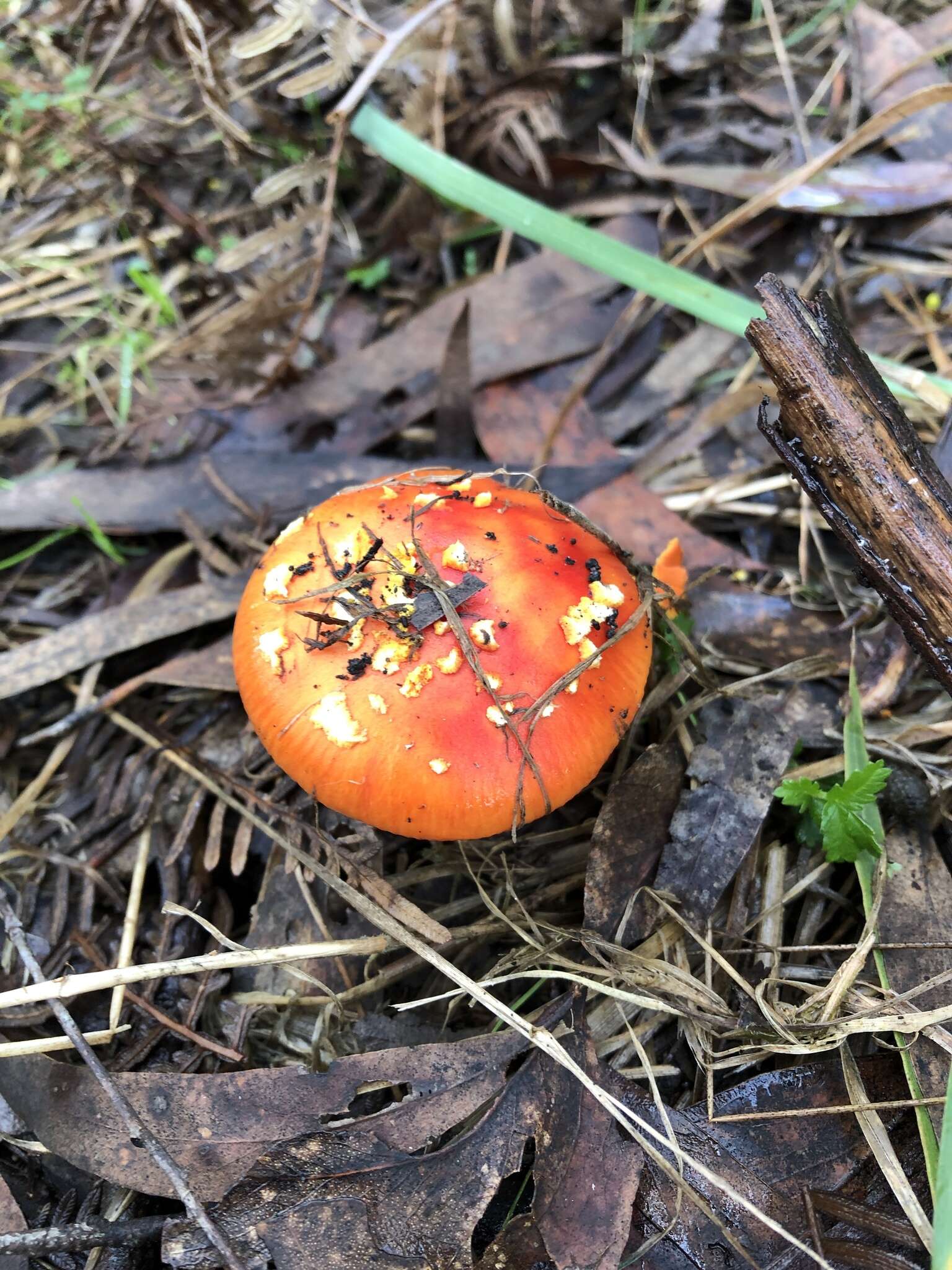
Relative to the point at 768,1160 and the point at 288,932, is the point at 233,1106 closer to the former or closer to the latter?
Answer: the point at 288,932

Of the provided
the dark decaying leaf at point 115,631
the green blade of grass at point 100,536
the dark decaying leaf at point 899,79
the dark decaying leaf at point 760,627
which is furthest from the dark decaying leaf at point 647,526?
the dark decaying leaf at point 899,79

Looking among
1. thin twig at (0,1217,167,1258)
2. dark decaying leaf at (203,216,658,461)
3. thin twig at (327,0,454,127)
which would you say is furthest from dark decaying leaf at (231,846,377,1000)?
thin twig at (327,0,454,127)

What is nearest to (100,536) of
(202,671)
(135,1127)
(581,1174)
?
(202,671)

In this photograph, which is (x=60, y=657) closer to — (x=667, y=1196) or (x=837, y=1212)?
(x=667, y=1196)

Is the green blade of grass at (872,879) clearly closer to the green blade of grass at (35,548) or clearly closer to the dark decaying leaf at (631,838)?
the dark decaying leaf at (631,838)

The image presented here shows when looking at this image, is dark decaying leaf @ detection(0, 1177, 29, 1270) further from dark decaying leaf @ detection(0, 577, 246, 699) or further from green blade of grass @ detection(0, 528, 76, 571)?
green blade of grass @ detection(0, 528, 76, 571)

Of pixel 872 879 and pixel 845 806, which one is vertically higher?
pixel 845 806
